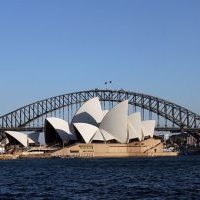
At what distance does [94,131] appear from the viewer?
152 metres

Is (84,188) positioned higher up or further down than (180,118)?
further down

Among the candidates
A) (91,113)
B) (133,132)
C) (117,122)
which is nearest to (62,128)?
(91,113)

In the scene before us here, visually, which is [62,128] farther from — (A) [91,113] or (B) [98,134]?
(B) [98,134]

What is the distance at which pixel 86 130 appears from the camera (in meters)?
153

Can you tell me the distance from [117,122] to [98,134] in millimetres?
8307

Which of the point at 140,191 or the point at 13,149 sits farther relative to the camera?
the point at 13,149

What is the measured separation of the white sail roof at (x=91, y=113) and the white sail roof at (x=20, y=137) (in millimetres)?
20497

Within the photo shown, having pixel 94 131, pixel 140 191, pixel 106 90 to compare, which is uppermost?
pixel 106 90

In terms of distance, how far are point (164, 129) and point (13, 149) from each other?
134 ft

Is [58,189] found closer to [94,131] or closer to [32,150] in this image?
[94,131]

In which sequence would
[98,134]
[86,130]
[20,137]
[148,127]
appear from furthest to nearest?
[20,137] < [148,127] < [86,130] < [98,134]

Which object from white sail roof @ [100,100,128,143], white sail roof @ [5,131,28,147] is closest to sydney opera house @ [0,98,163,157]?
white sail roof @ [100,100,128,143]

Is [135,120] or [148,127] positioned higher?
[135,120]

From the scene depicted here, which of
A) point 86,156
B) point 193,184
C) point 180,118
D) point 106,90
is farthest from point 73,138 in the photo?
point 193,184
